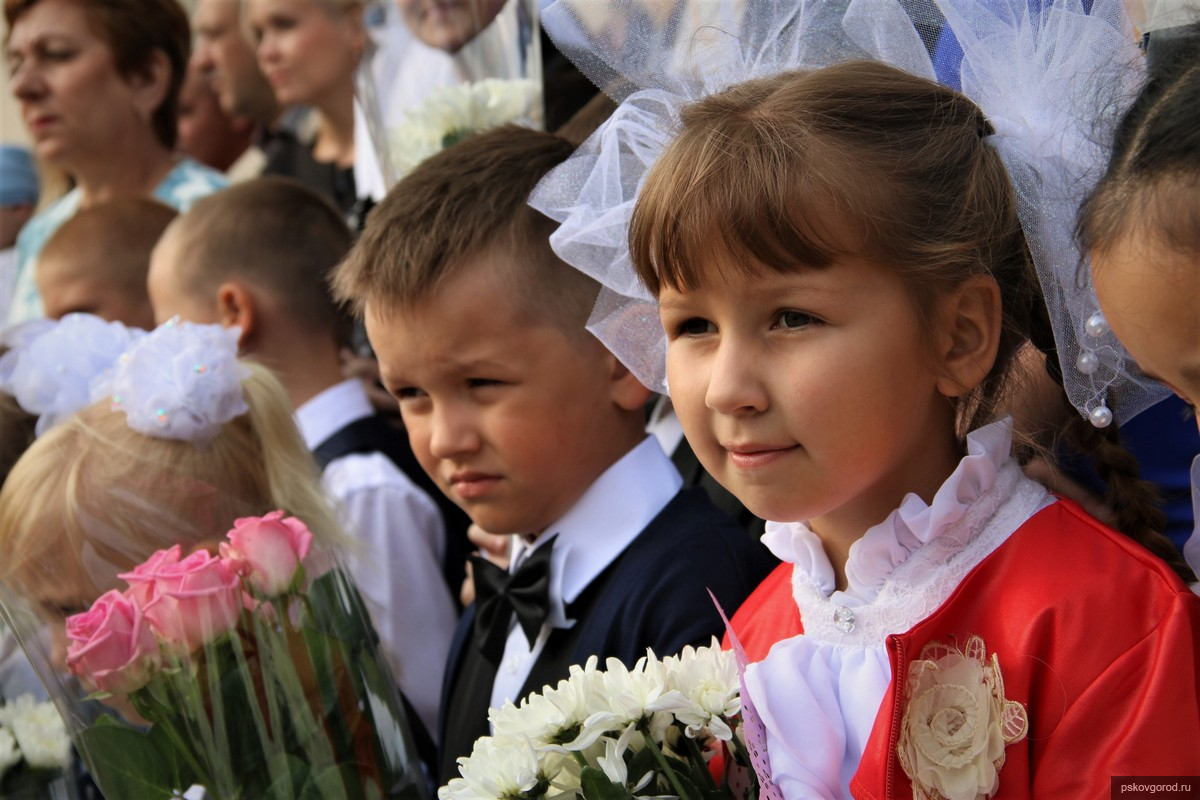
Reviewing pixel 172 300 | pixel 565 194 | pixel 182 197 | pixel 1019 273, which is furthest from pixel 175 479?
pixel 182 197

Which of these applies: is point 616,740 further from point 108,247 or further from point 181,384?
point 108,247

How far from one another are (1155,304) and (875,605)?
46 cm

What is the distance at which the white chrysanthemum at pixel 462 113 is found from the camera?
112 inches

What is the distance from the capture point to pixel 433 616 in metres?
2.89

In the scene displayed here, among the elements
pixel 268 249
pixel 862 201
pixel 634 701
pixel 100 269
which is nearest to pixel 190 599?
pixel 634 701

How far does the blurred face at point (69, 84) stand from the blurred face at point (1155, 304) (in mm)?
3636

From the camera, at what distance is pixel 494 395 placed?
7.14 feet

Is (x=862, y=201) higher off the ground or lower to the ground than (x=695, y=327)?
higher

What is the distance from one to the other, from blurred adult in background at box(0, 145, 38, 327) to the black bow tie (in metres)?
3.47

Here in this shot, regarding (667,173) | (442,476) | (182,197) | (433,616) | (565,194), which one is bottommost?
(433,616)

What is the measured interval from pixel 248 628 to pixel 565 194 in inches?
29.4

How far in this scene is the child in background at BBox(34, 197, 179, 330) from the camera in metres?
3.68

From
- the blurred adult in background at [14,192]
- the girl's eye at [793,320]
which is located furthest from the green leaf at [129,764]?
the blurred adult in background at [14,192]

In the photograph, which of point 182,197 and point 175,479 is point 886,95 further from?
point 182,197
